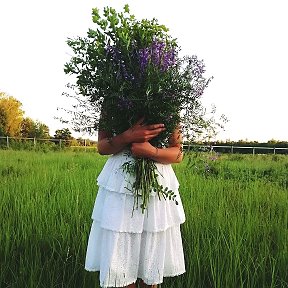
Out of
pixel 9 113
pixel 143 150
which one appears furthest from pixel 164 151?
pixel 9 113

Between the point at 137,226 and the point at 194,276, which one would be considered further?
the point at 194,276

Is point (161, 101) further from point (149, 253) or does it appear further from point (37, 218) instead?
point (37, 218)

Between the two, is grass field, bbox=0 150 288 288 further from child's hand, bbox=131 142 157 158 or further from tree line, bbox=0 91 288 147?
tree line, bbox=0 91 288 147

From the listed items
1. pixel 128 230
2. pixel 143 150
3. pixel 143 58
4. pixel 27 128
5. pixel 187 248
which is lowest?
pixel 187 248

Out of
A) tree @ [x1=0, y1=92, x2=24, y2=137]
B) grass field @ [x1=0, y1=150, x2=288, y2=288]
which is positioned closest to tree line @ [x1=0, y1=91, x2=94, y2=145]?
tree @ [x1=0, y1=92, x2=24, y2=137]

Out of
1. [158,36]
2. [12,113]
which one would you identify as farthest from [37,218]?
[12,113]

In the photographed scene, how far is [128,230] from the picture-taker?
1.75 m

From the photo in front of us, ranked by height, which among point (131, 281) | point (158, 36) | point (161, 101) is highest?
point (158, 36)

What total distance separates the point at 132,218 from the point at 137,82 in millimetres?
556

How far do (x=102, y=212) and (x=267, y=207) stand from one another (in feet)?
9.12

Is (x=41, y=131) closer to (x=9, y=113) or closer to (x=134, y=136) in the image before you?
(x=9, y=113)

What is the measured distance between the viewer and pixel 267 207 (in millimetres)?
4199

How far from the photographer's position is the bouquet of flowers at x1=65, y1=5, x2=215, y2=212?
1651mm

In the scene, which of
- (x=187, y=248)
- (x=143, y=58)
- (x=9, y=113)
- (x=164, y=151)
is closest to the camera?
(x=143, y=58)
